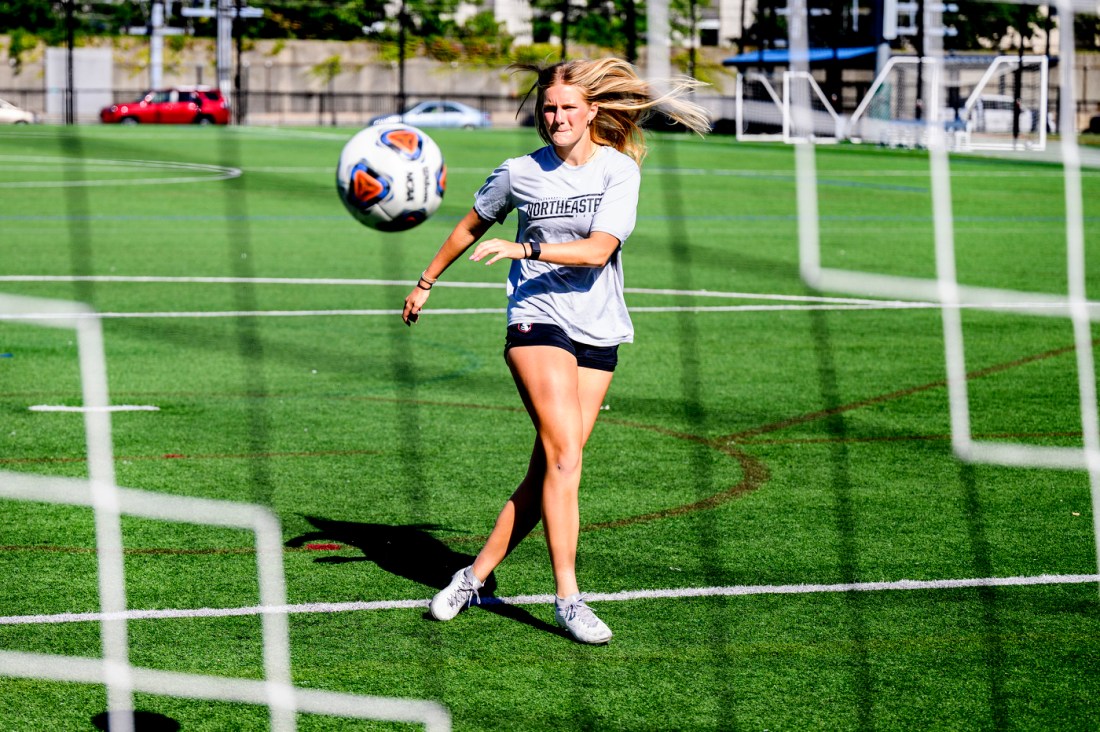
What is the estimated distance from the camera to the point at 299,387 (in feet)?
32.2

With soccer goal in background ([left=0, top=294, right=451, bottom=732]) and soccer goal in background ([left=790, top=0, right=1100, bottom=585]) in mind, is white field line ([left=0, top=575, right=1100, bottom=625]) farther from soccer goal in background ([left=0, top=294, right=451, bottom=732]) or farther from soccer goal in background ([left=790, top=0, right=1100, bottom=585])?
soccer goal in background ([left=790, top=0, right=1100, bottom=585])

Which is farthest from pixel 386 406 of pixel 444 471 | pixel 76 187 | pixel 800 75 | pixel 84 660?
pixel 800 75

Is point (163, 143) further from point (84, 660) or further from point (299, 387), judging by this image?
point (84, 660)

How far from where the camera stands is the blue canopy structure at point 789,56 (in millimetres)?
40062

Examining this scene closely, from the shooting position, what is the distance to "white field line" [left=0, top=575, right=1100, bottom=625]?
5516mm

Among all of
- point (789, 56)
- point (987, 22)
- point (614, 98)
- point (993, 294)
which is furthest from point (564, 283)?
point (789, 56)

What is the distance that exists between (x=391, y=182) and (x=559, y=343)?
3.41 m

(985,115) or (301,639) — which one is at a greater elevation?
(985,115)

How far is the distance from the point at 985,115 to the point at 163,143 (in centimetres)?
2216

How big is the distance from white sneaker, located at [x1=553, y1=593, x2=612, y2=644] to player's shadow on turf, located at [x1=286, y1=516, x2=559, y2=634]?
0.49 m

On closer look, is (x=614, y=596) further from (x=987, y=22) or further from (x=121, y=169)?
(x=987, y=22)

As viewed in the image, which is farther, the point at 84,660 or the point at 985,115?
the point at 985,115

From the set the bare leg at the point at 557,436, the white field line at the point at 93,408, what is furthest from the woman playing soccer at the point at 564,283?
the white field line at the point at 93,408

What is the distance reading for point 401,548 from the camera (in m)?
6.44
